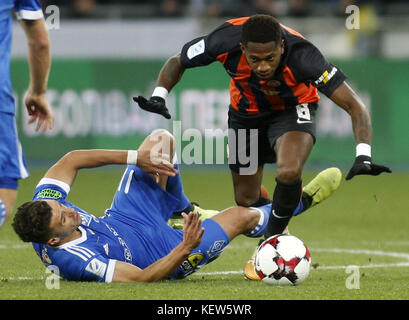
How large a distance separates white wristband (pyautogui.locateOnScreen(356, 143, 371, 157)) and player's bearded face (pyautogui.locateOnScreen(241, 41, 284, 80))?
0.90 metres

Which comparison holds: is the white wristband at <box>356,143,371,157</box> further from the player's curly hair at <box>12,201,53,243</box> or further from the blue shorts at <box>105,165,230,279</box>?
the player's curly hair at <box>12,201,53,243</box>

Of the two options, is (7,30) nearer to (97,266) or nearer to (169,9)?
(97,266)

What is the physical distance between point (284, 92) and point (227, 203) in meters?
5.28

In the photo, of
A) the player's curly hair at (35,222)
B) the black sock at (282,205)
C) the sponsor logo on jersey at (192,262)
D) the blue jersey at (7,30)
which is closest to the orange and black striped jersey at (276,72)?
the black sock at (282,205)

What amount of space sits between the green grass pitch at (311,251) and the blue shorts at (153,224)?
22 centimetres

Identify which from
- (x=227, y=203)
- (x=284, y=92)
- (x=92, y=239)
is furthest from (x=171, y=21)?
(x=92, y=239)

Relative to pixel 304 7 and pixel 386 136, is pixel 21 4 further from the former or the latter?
pixel 304 7

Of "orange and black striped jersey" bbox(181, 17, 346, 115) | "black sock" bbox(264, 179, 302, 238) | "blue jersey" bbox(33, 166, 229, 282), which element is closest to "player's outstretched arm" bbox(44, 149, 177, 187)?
"blue jersey" bbox(33, 166, 229, 282)

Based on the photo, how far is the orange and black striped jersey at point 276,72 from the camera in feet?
22.6

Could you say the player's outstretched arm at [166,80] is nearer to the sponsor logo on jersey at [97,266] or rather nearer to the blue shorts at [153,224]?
the blue shorts at [153,224]

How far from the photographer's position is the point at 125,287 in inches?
231

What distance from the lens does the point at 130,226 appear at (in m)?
6.60

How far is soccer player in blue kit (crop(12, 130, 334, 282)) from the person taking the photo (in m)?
5.92

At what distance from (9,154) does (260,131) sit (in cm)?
323
